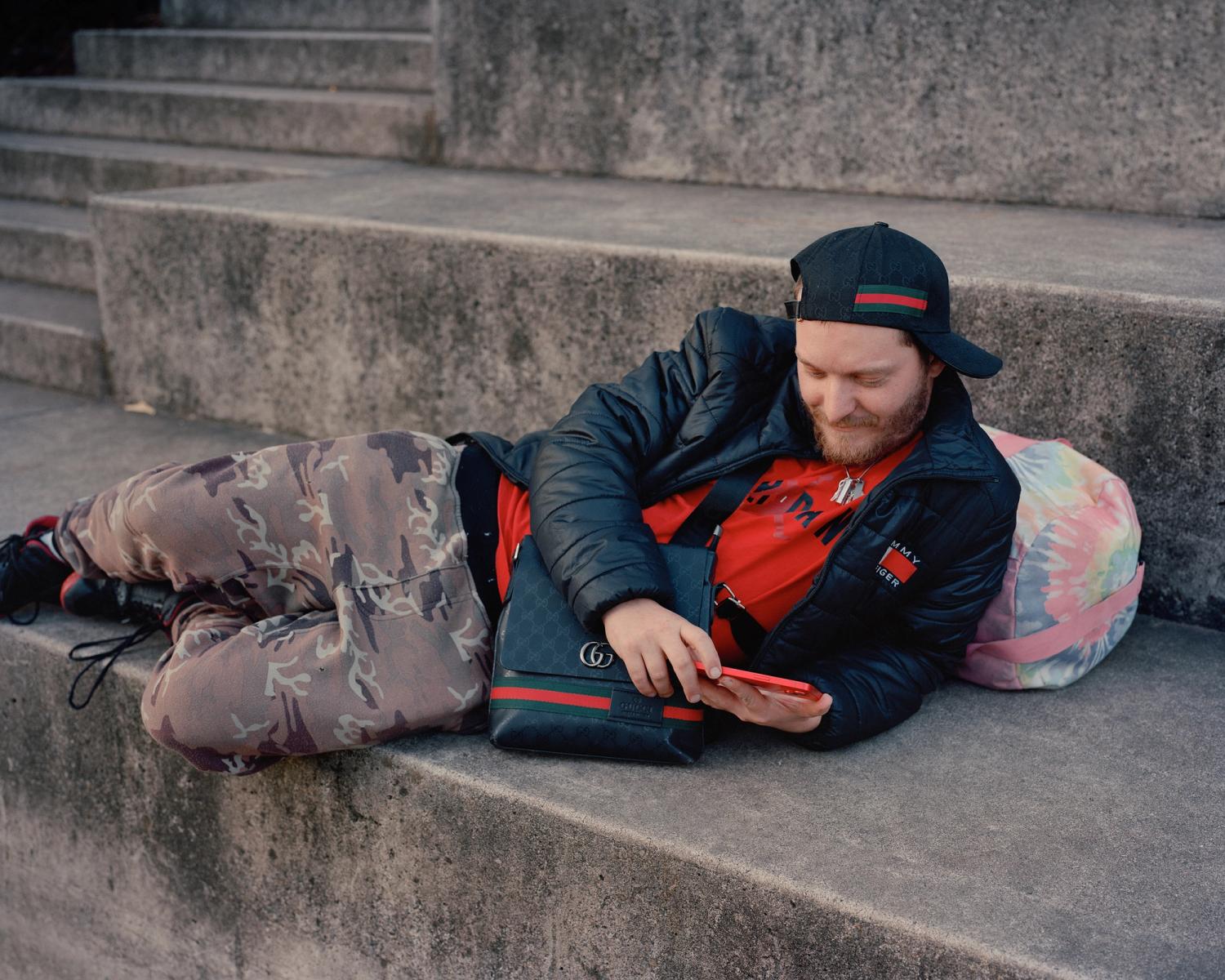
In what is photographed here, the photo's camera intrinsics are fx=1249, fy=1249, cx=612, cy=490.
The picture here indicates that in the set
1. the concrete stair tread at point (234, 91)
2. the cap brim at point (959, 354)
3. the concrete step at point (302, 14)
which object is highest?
the concrete step at point (302, 14)

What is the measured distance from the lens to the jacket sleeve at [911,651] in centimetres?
226

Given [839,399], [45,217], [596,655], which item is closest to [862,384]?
[839,399]

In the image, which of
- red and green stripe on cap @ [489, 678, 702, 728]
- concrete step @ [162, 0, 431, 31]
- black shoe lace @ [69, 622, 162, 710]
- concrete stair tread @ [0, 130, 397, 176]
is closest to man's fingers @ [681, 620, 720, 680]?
red and green stripe on cap @ [489, 678, 702, 728]

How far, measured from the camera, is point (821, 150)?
14.5ft

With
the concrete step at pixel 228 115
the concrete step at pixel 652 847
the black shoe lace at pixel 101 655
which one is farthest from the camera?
the concrete step at pixel 228 115

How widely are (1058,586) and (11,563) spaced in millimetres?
2279

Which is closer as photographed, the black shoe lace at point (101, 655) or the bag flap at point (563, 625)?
the bag flap at point (563, 625)

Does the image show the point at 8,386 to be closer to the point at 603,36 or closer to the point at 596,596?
the point at 603,36

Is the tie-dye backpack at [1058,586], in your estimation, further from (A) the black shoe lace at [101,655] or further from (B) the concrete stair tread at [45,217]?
(B) the concrete stair tread at [45,217]

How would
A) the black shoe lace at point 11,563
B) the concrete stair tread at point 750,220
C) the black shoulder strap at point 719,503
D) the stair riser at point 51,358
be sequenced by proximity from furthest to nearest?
the stair riser at point 51,358
the concrete stair tread at point 750,220
the black shoe lace at point 11,563
the black shoulder strap at point 719,503

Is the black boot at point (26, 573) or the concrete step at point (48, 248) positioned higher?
the concrete step at point (48, 248)

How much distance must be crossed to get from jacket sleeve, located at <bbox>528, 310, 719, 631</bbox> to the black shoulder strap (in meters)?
0.11

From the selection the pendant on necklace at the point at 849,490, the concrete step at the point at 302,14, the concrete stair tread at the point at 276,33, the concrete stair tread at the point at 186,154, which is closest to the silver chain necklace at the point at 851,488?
the pendant on necklace at the point at 849,490

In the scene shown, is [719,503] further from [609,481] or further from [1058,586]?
[1058,586]
